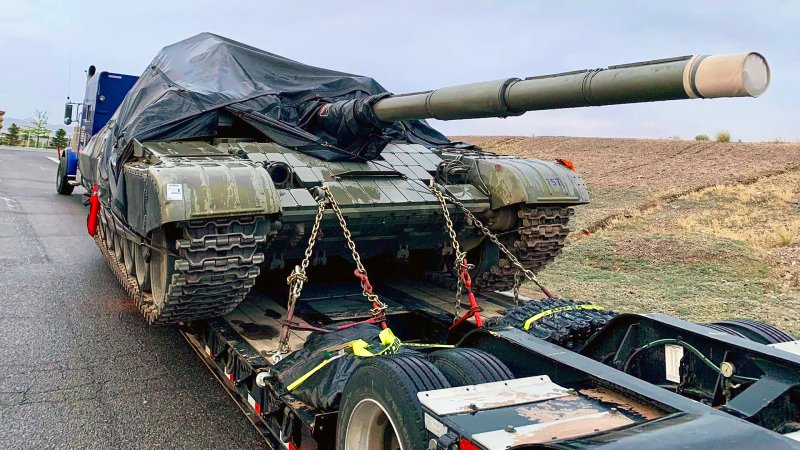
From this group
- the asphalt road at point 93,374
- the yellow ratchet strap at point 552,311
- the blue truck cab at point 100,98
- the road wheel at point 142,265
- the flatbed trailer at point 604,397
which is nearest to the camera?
the flatbed trailer at point 604,397

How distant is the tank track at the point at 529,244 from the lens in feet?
20.1

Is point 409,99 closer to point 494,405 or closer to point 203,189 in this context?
point 203,189

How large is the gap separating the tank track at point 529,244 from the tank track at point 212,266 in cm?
237

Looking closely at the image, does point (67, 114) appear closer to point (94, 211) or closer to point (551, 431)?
point (94, 211)

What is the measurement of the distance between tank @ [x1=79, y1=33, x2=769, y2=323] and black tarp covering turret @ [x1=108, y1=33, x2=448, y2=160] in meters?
0.02

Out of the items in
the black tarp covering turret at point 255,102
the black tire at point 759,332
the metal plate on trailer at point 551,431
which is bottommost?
the metal plate on trailer at point 551,431

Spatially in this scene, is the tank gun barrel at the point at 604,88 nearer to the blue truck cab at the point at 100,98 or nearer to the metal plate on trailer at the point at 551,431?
the metal plate on trailer at the point at 551,431

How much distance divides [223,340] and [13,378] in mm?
1557

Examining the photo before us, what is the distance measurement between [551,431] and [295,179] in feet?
12.5

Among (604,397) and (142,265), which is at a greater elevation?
(604,397)

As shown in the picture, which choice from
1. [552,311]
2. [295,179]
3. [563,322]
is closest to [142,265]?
[295,179]

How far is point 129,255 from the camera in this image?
6652 mm

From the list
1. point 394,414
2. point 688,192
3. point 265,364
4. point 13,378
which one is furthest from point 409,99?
point 688,192

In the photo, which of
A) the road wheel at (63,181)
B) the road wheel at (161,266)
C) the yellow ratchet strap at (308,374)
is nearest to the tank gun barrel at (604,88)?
the yellow ratchet strap at (308,374)
